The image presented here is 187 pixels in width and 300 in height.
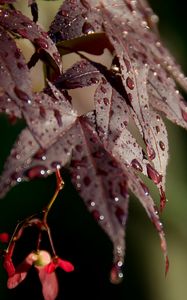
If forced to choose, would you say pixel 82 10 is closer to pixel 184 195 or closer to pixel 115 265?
pixel 115 265

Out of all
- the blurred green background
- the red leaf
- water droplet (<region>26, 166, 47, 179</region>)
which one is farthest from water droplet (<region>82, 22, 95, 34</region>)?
the blurred green background

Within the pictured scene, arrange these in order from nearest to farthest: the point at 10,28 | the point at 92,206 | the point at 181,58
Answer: the point at 92,206 → the point at 10,28 → the point at 181,58

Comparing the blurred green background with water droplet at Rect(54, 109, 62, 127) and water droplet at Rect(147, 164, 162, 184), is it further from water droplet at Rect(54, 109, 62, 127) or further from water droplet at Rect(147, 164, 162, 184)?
water droplet at Rect(54, 109, 62, 127)

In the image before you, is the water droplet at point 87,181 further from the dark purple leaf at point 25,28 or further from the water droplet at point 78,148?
the dark purple leaf at point 25,28

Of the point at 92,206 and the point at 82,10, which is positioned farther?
the point at 82,10

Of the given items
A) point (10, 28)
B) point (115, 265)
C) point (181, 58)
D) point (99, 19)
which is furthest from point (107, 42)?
point (181, 58)

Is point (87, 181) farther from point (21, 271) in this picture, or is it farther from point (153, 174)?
point (21, 271)
